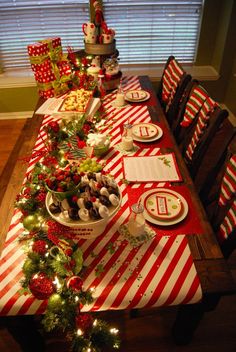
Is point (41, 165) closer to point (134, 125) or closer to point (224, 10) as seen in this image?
point (134, 125)

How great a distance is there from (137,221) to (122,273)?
216 millimetres

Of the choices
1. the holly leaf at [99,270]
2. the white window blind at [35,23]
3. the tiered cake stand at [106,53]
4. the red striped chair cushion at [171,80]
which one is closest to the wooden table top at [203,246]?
the holly leaf at [99,270]

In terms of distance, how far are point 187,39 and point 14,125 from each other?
8.24 feet

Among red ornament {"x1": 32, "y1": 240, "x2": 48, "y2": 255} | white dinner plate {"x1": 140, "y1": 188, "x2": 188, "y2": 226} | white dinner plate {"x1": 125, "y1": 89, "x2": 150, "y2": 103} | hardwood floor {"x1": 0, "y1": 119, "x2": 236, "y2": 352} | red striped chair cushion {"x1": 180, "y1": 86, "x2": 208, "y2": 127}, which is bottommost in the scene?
hardwood floor {"x1": 0, "y1": 119, "x2": 236, "y2": 352}

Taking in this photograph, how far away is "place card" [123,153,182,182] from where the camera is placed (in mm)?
1520

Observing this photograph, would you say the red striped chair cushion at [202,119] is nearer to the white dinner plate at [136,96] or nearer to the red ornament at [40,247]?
the white dinner plate at [136,96]

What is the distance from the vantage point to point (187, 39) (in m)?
3.68

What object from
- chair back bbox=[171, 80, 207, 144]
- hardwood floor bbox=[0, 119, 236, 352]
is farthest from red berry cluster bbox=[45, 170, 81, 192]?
chair back bbox=[171, 80, 207, 144]

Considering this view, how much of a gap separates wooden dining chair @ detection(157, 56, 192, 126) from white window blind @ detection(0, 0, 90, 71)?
65.3 inches

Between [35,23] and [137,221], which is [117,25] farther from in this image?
[137,221]

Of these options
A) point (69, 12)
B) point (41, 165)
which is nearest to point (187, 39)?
point (69, 12)

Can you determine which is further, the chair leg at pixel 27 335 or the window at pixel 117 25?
the window at pixel 117 25

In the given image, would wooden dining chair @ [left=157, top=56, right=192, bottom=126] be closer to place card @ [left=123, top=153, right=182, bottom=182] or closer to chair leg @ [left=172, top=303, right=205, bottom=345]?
place card @ [left=123, top=153, right=182, bottom=182]

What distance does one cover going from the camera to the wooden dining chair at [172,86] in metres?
2.25
